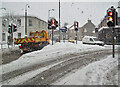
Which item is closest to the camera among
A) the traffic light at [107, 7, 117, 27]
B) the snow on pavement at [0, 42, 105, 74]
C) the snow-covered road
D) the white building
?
the snow-covered road

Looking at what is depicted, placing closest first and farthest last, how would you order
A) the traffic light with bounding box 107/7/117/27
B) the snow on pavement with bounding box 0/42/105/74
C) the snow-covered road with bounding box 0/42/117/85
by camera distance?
the snow-covered road with bounding box 0/42/117/85, the snow on pavement with bounding box 0/42/105/74, the traffic light with bounding box 107/7/117/27

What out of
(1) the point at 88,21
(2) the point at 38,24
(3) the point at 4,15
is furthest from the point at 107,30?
(1) the point at 88,21

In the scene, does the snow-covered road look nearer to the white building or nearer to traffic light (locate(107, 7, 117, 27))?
traffic light (locate(107, 7, 117, 27))

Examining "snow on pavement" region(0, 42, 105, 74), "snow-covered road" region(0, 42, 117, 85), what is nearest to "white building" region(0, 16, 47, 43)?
"snow on pavement" region(0, 42, 105, 74)

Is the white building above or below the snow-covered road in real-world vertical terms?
above

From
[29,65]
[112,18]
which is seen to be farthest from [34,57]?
[112,18]

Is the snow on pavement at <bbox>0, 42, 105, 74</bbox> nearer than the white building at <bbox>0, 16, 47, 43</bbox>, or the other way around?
the snow on pavement at <bbox>0, 42, 105, 74</bbox>

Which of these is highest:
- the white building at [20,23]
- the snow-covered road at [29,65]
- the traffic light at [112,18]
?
the white building at [20,23]

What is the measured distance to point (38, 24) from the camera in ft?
107

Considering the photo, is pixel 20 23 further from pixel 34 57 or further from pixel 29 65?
pixel 29 65

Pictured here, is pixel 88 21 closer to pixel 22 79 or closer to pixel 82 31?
pixel 82 31

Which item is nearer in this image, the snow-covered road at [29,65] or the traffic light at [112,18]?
the snow-covered road at [29,65]

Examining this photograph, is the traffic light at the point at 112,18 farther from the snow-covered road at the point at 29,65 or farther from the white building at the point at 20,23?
the white building at the point at 20,23

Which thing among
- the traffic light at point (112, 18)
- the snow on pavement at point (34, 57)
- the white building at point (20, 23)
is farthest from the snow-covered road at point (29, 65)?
the white building at point (20, 23)
